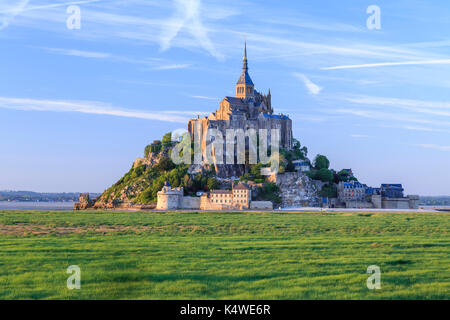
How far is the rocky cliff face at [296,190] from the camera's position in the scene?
108250 mm

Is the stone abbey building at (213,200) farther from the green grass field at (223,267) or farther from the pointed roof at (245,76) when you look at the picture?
the green grass field at (223,267)

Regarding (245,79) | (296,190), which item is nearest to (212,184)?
(296,190)

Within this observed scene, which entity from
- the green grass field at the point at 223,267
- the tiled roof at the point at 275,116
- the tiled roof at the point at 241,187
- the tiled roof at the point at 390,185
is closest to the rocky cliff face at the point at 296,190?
the tiled roof at the point at 241,187

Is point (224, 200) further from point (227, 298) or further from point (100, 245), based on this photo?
point (227, 298)

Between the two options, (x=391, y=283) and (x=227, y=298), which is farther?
(x=391, y=283)

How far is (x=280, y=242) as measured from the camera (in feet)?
118

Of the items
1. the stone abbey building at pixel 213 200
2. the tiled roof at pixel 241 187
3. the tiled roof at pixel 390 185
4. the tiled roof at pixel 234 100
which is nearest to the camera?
the stone abbey building at pixel 213 200

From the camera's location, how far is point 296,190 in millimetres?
109312

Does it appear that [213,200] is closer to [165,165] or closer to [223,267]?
[165,165]

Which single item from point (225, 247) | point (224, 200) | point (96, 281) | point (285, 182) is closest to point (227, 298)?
point (96, 281)

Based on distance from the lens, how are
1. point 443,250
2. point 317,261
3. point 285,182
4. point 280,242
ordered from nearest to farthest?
point 317,261
point 443,250
point 280,242
point 285,182

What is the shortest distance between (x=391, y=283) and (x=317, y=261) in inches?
216

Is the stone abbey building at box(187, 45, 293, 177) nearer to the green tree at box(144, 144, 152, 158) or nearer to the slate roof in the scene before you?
the slate roof

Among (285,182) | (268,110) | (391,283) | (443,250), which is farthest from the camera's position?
(268,110)
